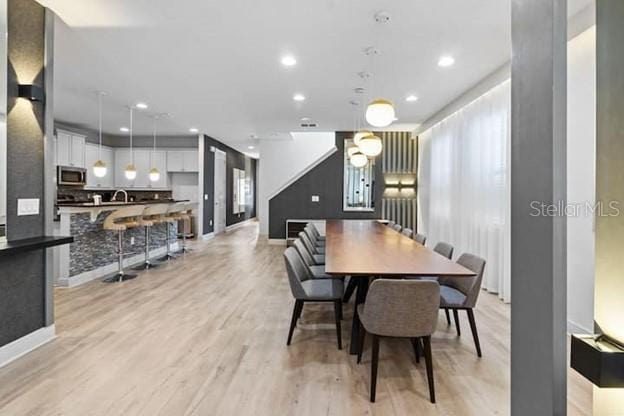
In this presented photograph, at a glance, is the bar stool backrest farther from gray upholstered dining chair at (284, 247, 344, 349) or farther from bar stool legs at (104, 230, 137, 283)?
gray upholstered dining chair at (284, 247, 344, 349)

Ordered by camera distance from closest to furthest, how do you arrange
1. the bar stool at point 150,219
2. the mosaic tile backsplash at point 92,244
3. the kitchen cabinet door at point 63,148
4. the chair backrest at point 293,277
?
the chair backrest at point 293,277 < the mosaic tile backsplash at point 92,244 < the bar stool at point 150,219 < the kitchen cabinet door at point 63,148

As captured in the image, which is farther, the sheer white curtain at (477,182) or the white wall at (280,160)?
the white wall at (280,160)

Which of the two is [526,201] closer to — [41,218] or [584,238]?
[584,238]

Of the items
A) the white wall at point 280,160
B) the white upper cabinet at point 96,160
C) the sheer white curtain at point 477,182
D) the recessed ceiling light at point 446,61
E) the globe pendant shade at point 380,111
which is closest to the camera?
the globe pendant shade at point 380,111

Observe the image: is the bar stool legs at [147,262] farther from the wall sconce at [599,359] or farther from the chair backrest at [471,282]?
the wall sconce at [599,359]

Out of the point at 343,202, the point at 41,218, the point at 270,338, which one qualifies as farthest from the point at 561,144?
the point at 343,202

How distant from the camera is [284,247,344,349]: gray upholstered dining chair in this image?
9.52 ft

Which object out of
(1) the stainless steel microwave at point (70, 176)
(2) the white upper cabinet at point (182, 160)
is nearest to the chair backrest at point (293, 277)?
(1) the stainless steel microwave at point (70, 176)

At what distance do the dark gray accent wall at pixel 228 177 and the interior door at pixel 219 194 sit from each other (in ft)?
0.88

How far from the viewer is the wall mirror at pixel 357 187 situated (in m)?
9.09

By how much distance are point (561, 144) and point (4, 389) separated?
3286 mm

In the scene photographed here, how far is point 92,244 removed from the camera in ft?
17.2

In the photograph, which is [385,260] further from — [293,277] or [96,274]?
[96,274]

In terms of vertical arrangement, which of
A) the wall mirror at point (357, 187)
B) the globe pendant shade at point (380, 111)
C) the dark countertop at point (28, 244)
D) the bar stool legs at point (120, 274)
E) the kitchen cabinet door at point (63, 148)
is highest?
the kitchen cabinet door at point (63, 148)
